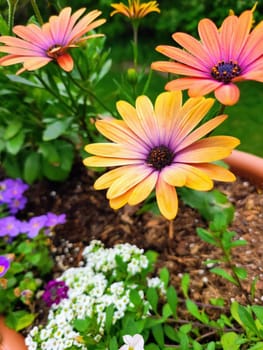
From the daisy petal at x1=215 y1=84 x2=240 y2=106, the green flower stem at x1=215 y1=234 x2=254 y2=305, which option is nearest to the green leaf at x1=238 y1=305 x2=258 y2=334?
the green flower stem at x1=215 y1=234 x2=254 y2=305

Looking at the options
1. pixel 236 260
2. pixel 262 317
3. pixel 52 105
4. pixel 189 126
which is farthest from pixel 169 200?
pixel 52 105

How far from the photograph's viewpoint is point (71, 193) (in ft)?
4.92

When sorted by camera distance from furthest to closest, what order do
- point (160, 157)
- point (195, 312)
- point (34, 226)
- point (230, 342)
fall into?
1. point (34, 226)
2. point (195, 312)
3. point (230, 342)
4. point (160, 157)

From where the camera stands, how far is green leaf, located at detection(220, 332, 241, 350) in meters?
0.89

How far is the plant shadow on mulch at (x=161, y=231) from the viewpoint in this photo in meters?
1.16

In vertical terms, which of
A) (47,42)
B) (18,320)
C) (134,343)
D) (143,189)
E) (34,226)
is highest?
Answer: (47,42)

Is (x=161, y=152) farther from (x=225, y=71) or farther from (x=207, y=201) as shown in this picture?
(x=207, y=201)

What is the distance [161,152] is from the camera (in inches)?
32.6

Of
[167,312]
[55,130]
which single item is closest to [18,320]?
[167,312]

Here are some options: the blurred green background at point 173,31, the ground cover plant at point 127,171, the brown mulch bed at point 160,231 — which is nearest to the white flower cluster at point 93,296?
the ground cover plant at point 127,171

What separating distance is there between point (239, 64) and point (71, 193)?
807mm

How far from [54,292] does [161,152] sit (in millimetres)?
480

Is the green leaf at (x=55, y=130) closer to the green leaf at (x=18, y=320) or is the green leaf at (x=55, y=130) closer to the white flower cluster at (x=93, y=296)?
the white flower cluster at (x=93, y=296)

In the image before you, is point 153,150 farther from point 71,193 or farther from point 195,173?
point 71,193
